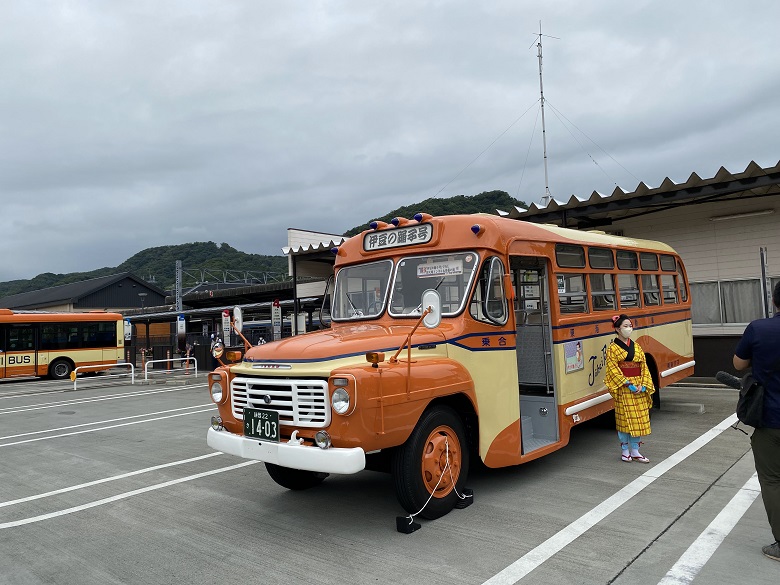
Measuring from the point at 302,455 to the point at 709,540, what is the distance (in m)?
3.20

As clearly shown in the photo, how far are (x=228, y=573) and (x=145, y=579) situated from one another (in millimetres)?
575

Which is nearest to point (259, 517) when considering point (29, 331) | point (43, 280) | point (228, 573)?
point (228, 573)

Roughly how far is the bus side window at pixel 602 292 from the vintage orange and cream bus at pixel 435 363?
32 millimetres

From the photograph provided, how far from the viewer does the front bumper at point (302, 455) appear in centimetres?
425

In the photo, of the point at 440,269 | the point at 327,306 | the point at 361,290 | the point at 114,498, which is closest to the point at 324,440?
the point at 440,269

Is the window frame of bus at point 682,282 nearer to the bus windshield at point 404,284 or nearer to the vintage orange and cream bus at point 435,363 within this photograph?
the vintage orange and cream bus at point 435,363

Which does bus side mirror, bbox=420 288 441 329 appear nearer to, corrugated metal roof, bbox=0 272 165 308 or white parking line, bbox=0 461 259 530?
white parking line, bbox=0 461 259 530

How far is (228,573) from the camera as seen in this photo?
13.5 ft

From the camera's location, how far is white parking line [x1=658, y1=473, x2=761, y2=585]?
3.85 meters

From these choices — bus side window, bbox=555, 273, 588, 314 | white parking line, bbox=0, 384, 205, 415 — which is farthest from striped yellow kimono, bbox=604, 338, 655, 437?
white parking line, bbox=0, 384, 205, 415

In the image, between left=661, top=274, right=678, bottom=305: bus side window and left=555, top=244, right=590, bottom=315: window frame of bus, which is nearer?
left=555, top=244, right=590, bottom=315: window frame of bus

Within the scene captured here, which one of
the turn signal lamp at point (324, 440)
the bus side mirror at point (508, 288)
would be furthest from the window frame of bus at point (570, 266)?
the turn signal lamp at point (324, 440)

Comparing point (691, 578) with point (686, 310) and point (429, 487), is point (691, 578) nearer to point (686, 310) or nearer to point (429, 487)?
point (429, 487)

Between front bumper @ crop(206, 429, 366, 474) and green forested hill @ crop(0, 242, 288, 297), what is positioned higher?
green forested hill @ crop(0, 242, 288, 297)
